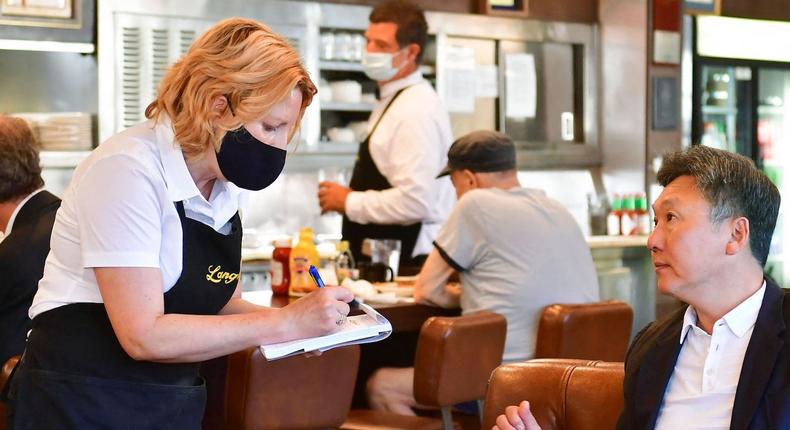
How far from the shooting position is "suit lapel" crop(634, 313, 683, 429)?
2.13 meters

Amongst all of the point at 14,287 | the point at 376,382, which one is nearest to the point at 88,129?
the point at 376,382

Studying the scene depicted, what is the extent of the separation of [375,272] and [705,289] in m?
2.35

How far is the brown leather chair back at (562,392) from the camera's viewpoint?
2209mm

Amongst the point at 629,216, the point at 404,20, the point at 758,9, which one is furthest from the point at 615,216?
the point at 404,20

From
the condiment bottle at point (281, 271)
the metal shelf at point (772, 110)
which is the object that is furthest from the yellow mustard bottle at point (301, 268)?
the metal shelf at point (772, 110)

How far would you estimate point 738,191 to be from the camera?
7.08 feet

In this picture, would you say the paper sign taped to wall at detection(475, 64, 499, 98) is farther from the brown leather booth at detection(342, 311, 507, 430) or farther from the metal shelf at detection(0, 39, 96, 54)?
the brown leather booth at detection(342, 311, 507, 430)

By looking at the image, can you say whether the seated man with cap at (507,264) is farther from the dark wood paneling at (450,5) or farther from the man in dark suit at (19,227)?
the dark wood paneling at (450,5)

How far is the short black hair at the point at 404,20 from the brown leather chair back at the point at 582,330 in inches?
66.2

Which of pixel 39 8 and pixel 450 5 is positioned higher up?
pixel 450 5

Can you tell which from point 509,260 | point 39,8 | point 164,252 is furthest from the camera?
point 39,8

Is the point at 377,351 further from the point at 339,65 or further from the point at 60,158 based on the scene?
the point at 339,65

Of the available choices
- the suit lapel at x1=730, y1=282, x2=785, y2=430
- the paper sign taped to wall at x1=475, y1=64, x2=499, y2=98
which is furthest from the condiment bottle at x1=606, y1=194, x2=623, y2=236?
the suit lapel at x1=730, y1=282, x2=785, y2=430

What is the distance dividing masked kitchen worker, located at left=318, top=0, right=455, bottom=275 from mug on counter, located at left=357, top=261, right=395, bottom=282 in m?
0.29
